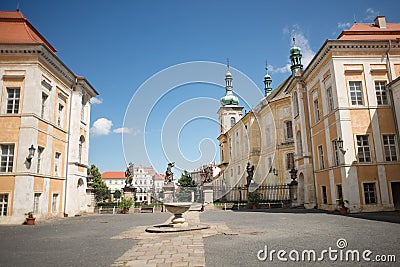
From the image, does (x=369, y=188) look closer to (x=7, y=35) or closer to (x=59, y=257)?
(x=59, y=257)

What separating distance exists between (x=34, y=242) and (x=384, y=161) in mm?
18450

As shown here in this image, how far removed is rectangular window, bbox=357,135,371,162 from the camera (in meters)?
18.0

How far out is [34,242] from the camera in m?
9.41

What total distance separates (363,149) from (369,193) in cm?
267

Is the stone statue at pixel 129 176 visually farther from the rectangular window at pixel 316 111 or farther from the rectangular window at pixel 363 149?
the rectangular window at pixel 363 149

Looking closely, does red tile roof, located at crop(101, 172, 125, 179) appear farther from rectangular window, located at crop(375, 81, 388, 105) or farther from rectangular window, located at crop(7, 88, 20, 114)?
rectangular window, located at crop(375, 81, 388, 105)

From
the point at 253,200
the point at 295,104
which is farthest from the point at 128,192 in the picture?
the point at 295,104

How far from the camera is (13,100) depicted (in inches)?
727

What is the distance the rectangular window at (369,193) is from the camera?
17422 mm

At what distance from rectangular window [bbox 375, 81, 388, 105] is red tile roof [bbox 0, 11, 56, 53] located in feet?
72.6

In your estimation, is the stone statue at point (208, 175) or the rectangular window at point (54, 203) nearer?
the rectangular window at point (54, 203)

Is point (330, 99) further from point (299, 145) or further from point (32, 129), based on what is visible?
point (32, 129)

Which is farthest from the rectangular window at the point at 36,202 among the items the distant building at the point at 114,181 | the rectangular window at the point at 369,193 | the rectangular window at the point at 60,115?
the distant building at the point at 114,181

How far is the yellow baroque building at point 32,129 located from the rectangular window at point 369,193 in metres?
19.7
